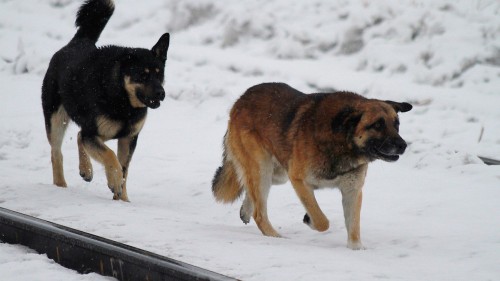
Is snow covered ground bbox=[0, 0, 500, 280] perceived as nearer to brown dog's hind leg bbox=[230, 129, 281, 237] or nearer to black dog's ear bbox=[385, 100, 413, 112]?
brown dog's hind leg bbox=[230, 129, 281, 237]

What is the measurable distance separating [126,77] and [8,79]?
811cm

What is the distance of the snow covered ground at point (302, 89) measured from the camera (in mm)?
5598

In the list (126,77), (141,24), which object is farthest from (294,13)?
(126,77)

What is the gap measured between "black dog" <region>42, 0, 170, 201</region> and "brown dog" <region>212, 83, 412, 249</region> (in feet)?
4.21

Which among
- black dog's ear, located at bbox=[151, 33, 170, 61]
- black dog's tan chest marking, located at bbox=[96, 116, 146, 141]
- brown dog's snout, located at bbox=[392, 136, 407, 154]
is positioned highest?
black dog's ear, located at bbox=[151, 33, 170, 61]

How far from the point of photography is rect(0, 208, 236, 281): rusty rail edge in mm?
4586

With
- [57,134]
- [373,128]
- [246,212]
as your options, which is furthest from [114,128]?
[373,128]

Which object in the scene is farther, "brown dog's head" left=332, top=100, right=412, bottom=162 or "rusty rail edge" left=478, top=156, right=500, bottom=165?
"rusty rail edge" left=478, top=156, right=500, bottom=165

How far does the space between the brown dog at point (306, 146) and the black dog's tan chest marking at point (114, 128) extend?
4.46 feet

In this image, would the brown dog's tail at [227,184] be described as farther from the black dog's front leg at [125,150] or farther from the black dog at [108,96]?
the black dog's front leg at [125,150]

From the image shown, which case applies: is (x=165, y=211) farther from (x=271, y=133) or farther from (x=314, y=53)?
(x=314, y=53)

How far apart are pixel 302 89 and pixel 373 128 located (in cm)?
747

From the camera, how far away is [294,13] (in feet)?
57.3

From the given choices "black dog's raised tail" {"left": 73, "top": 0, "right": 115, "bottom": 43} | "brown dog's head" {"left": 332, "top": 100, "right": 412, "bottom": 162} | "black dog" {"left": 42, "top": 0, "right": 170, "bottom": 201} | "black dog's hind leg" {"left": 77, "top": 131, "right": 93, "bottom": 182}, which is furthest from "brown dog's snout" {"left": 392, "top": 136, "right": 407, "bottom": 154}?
"black dog's raised tail" {"left": 73, "top": 0, "right": 115, "bottom": 43}
